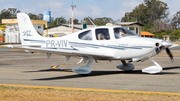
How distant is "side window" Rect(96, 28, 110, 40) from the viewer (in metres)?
10.5

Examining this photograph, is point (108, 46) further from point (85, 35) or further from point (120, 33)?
point (85, 35)

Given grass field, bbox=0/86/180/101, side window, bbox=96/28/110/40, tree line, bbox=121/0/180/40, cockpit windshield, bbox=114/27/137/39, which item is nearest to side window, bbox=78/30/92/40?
side window, bbox=96/28/110/40

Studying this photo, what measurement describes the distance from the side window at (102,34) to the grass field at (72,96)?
4.16m

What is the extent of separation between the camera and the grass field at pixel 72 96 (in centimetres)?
603

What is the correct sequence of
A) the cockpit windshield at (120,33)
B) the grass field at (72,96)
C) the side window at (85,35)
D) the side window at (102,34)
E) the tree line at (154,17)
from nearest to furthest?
the grass field at (72,96), the cockpit windshield at (120,33), the side window at (102,34), the side window at (85,35), the tree line at (154,17)

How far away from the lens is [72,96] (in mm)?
6332

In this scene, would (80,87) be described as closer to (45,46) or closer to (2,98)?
(2,98)

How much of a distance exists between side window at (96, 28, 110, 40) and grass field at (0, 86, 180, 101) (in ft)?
13.7

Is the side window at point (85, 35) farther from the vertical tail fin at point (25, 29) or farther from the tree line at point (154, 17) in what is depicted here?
the tree line at point (154, 17)

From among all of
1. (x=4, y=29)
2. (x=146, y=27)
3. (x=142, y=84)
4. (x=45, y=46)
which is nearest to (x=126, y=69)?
(x=142, y=84)

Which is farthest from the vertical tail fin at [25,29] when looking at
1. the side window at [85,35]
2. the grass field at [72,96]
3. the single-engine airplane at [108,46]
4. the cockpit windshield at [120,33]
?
the grass field at [72,96]

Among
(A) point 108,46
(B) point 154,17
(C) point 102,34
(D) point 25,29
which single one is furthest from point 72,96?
(B) point 154,17

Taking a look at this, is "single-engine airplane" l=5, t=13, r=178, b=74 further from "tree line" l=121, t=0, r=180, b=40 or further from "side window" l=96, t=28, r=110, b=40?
"tree line" l=121, t=0, r=180, b=40

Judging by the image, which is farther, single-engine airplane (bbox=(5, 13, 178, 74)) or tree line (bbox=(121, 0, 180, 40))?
tree line (bbox=(121, 0, 180, 40))
